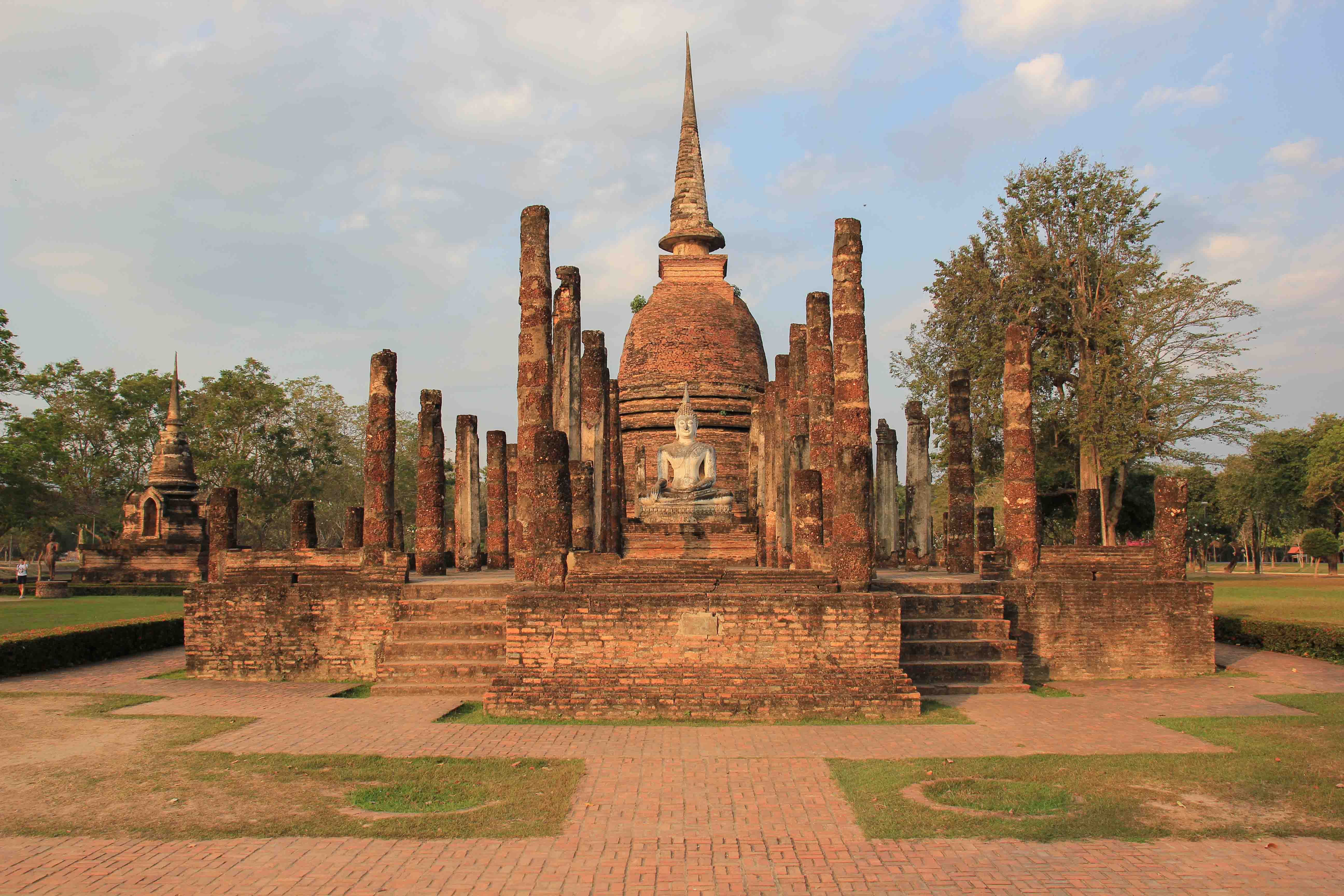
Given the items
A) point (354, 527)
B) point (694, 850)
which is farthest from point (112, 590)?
point (694, 850)

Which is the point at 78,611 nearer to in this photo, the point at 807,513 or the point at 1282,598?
the point at 807,513

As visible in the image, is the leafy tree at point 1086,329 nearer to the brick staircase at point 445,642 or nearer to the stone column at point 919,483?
the stone column at point 919,483

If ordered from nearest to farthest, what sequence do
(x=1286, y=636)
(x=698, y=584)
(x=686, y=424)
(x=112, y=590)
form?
(x=698, y=584), (x=1286, y=636), (x=686, y=424), (x=112, y=590)

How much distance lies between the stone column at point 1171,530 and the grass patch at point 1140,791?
4.97 m

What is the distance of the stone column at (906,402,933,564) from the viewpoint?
22688 mm

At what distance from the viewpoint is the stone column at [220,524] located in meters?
16.1

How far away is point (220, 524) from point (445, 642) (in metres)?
6.36

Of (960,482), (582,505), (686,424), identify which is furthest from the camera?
(686,424)

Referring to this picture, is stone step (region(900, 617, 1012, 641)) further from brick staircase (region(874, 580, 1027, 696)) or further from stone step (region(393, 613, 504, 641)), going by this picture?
stone step (region(393, 613, 504, 641))

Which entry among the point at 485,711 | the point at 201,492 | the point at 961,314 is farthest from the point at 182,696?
the point at 201,492

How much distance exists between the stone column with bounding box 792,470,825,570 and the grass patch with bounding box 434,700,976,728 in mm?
2992

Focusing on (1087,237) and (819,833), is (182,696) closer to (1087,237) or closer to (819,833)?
(819,833)

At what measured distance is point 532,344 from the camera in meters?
13.7

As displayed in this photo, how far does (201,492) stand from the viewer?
37531mm
